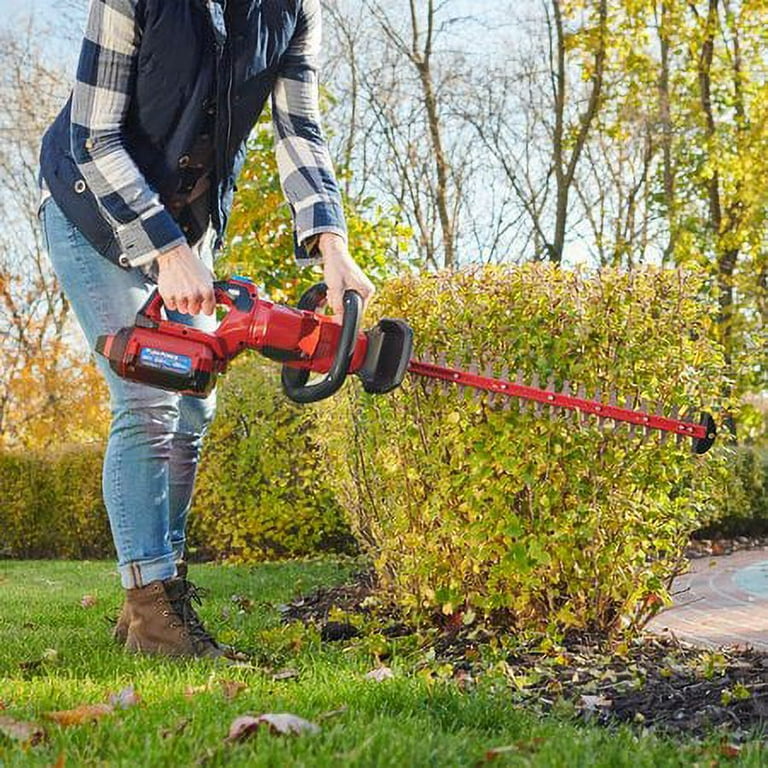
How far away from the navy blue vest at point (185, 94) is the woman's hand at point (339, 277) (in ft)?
1.25

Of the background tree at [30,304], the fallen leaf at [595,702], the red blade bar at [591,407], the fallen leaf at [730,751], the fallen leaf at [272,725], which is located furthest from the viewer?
the background tree at [30,304]

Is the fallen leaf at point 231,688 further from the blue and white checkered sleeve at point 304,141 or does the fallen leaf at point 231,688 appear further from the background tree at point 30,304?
the background tree at point 30,304

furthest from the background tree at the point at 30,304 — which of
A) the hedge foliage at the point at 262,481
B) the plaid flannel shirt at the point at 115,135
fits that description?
the plaid flannel shirt at the point at 115,135

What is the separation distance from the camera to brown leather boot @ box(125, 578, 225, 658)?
327cm

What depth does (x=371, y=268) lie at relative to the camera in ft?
28.5

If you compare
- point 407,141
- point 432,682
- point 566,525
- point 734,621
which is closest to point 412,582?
point 566,525

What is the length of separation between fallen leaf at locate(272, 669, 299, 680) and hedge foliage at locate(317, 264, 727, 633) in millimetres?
875

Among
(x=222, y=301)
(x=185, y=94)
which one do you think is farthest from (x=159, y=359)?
(x=185, y=94)

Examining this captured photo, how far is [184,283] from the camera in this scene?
2.94 m

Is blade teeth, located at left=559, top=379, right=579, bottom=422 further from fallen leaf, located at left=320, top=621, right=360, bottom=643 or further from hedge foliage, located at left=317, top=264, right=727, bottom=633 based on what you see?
fallen leaf, located at left=320, top=621, right=360, bottom=643

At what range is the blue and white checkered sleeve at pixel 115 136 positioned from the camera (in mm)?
2990

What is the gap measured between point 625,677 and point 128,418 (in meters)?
1.68

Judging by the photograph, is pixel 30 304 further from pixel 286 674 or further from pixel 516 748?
pixel 516 748

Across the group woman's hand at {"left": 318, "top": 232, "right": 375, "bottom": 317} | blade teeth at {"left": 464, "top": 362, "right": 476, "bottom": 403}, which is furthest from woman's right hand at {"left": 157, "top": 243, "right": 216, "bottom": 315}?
blade teeth at {"left": 464, "top": 362, "right": 476, "bottom": 403}
